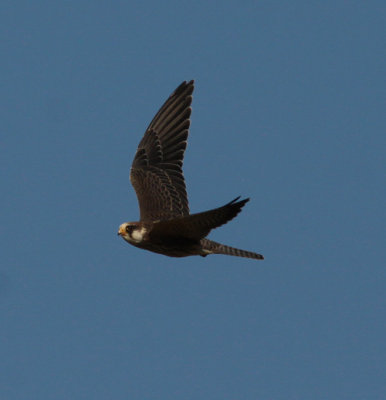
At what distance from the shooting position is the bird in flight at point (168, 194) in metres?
9.52

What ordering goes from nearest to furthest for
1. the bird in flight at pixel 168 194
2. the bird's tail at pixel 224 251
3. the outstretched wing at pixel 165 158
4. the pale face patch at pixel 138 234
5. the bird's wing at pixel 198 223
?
the bird's wing at pixel 198 223
the bird in flight at pixel 168 194
the pale face patch at pixel 138 234
the bird's tail at pixel 224 251
the outstretched wing at pixel 165 158

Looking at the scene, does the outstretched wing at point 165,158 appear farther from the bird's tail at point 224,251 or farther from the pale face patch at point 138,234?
the pale face patch at point 138,234

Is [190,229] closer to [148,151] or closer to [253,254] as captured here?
[253,254]

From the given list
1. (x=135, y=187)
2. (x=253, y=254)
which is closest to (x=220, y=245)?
(x=253, y=254)

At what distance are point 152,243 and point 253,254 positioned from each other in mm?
1359

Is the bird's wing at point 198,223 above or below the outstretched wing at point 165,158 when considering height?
below

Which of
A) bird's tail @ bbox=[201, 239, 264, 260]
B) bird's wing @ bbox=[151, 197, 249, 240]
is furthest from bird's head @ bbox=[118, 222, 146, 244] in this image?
bird's tail @ bbox=[201, 239, 264, 260]

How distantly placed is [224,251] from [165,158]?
233 centimetres

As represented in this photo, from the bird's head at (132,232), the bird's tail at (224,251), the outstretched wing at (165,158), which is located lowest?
the bird's tail at (224,251)

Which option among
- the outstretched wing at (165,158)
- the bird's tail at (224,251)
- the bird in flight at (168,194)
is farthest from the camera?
the outstretched wing at (165,158)

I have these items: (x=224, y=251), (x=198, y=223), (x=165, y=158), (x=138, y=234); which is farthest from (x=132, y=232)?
(x=165, y=158)

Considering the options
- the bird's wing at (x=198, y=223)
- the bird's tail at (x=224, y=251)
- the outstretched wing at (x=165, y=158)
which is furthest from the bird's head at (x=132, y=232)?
the outstretched wing at (x=165, y=158)

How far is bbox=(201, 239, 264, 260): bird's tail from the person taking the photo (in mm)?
10211

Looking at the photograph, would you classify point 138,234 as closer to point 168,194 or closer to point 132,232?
point 132,232
